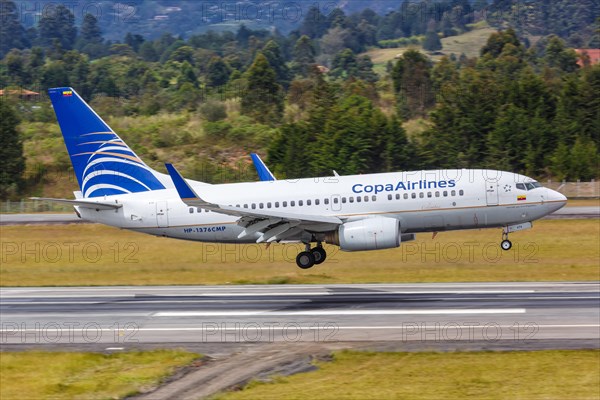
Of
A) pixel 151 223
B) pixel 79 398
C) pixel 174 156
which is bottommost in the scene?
pixel 79 398

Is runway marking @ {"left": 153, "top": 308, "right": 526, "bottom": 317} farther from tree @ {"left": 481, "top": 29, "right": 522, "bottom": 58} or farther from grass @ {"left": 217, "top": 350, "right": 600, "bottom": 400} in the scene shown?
tree @ {"left": 481, "top": 29, "right": 522, "bottom": 58}

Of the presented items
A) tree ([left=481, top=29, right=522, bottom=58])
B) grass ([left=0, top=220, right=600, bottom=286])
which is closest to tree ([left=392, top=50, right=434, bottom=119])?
tree ([left=481, top=29, right=522, bottom=58])

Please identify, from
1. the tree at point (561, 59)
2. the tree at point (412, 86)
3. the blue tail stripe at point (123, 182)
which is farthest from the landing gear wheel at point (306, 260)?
the tree at point (561, 59)

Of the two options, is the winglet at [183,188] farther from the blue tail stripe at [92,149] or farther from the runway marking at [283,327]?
the blue tail stripe at [92,149]

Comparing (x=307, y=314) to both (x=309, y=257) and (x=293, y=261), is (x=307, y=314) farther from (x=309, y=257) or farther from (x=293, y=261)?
(x=293, y=261)

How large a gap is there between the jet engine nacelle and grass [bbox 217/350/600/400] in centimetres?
1154

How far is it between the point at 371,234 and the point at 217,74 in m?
117

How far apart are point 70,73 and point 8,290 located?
110m

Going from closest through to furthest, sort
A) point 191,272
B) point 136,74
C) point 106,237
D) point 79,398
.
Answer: point 79,398, point 191,272, point 106,237, point 136,74

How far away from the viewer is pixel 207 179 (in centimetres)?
8250

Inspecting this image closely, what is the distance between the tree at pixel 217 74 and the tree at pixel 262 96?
36677 millimetres

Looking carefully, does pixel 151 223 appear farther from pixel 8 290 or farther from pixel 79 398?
pixel 79 398

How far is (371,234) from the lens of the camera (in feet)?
127

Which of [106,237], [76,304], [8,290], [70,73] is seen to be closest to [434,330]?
[76,304]
